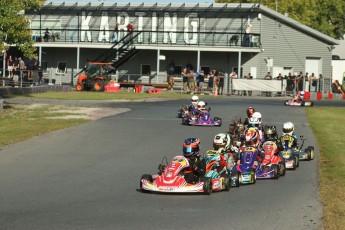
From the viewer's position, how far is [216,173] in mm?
13414

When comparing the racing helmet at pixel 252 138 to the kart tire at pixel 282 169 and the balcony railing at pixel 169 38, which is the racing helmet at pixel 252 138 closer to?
the kart tire at pixel 282 169

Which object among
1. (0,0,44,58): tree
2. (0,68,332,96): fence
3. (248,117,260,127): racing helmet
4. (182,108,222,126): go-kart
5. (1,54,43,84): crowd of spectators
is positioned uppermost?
(0,0,44,58): tree

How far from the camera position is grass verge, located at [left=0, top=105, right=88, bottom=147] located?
21766 mm

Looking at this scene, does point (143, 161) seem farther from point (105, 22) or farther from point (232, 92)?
point (105, 22)

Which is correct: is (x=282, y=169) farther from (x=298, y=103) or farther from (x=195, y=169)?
(x=298, y=103)

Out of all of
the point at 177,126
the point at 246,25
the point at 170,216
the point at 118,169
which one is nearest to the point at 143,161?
the point at 118,169

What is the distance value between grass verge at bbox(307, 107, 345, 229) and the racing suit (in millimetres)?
2011

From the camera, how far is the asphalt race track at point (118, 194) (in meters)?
10.5

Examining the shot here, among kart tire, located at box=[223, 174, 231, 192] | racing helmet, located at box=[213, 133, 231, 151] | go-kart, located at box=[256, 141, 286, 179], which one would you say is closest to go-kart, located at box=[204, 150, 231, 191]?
kart tire, located at box=[223, 174, 231, 192]

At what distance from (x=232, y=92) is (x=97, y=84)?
26.9ft

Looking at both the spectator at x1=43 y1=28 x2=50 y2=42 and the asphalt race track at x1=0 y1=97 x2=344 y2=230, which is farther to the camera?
the spectator at x1=43 y1=28 x2=50 y2=42

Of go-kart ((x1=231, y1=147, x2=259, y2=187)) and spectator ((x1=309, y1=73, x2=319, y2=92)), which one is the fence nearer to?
spectator ((x1=309, y1=73, x2=319, y2=92))

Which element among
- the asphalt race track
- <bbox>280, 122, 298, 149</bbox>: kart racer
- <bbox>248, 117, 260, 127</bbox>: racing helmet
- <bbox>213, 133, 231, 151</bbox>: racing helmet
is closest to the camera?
the asphalt race track

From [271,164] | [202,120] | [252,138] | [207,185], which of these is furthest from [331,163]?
[202,120]
